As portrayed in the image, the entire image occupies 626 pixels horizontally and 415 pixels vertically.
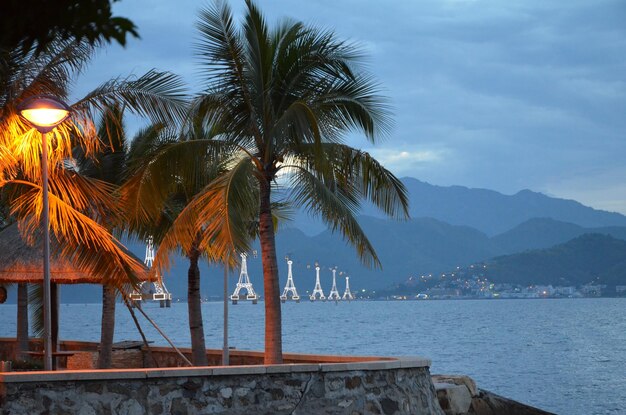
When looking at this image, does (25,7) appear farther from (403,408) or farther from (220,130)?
(220,130)

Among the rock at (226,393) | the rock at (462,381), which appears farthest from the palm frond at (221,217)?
the rock at (462,381)

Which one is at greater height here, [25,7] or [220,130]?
[220,130]

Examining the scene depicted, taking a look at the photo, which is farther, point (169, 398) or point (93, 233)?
point (93, 233)

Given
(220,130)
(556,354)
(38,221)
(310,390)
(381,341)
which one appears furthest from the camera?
(381,341)

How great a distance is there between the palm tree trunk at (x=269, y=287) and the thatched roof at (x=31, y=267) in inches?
79.2

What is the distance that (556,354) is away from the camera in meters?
75.7

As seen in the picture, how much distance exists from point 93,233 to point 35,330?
1645cm

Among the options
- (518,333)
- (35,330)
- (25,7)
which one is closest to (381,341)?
(518,333)

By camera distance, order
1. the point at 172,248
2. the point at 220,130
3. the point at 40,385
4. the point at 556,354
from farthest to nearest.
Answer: the point at 556,354, the point at 220,130, the point at 172,248, the point at 40,385

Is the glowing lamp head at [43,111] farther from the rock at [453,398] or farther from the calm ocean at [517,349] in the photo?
the calm ocean at [517,349]

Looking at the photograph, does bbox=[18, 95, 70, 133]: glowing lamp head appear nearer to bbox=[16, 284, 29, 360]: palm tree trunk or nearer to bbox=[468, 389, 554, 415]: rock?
bbox=[468, 389, 554, 415]: rock

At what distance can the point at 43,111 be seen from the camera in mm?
12961

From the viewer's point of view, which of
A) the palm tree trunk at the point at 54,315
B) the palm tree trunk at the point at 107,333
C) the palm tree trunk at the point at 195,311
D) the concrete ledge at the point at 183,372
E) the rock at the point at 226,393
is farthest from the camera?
the palm tree trunk at the point at 195,311

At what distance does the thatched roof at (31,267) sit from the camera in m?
17.0
